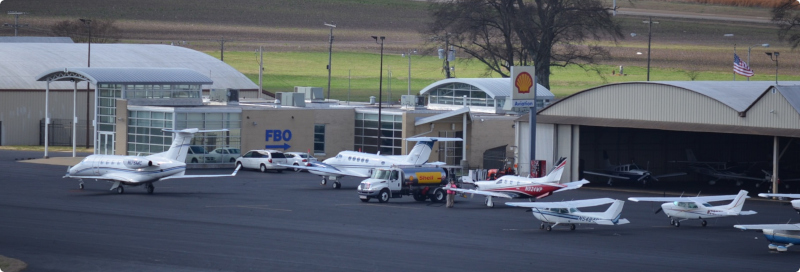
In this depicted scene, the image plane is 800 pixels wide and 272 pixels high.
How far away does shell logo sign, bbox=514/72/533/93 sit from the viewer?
158 ft

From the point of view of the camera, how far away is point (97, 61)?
8669 centimetres

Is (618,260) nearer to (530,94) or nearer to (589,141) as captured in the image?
(530,94)

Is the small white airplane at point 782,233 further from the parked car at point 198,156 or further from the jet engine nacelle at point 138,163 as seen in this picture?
the parked car at point 198,156

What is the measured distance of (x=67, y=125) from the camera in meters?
75.5

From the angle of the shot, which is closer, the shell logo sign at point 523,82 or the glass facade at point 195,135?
the shell logo sign at point 523,82

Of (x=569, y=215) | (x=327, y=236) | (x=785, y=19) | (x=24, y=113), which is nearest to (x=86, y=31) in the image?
(x=24, y=113)

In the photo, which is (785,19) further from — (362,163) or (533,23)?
(362,163)

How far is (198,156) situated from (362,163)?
12.5 metres

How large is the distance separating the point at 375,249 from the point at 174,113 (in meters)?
31.7

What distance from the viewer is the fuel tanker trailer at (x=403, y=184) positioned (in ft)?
137

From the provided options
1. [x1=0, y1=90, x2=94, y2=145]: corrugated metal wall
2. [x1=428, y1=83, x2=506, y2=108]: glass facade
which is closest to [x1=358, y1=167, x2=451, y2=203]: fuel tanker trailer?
[x1=428, y1=83, x2=506, y2=108]: glass facade

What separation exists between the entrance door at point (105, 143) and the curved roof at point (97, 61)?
16.2 metres

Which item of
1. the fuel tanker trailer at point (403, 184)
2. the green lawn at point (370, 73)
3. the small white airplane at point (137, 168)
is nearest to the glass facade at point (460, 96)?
the fuel tanker trailer at point (403, 184)

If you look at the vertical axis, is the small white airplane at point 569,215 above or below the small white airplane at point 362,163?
below
